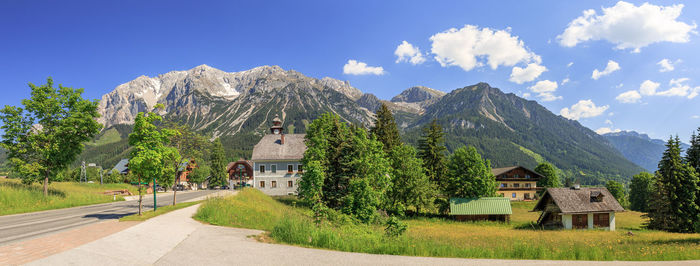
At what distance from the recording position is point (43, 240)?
498 inches

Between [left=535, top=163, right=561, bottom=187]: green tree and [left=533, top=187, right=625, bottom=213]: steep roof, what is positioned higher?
[left=533, top=187, right=625, bottom=213]: steep roof

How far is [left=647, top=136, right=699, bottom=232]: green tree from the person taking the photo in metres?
33.8

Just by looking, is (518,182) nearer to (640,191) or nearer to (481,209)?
(640,191)

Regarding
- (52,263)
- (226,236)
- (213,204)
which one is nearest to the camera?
(52,263)

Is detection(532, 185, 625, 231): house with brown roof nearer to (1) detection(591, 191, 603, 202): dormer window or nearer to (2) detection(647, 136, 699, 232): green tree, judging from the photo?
(1) detection(591, 191, 603, 202): dormer window

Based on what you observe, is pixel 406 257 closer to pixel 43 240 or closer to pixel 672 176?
pixel 43 240

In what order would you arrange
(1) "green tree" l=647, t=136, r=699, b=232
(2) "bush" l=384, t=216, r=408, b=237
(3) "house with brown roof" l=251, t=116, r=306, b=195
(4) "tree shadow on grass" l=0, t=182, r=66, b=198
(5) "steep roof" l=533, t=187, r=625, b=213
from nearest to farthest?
(2) "bush" l=384, t=216, r=408, b=237 < (4) "tree shadow on grass" l=0, t=182, r=66, b=198 < (1) "green tree" l=647, t=136, r=699, b=232 < (5) "steep roof" l=533, t=187, r=625, b=213 < (3) "house with brown roof" l=251, t=116, r=306, b=195

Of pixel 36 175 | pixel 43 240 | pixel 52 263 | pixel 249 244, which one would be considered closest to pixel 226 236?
pixel 249 244

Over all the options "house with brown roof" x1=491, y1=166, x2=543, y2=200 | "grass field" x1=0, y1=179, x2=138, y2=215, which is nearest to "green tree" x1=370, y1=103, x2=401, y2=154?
"grass field" x1=0, y1=179, x2=138, y2=215

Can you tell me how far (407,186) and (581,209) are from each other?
69.8 ft

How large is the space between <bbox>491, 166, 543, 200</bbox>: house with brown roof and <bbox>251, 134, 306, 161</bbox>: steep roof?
55205 mm

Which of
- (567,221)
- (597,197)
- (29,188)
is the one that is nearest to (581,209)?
(567,221)

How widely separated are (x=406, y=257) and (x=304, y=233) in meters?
4.35

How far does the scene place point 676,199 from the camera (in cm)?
3475
